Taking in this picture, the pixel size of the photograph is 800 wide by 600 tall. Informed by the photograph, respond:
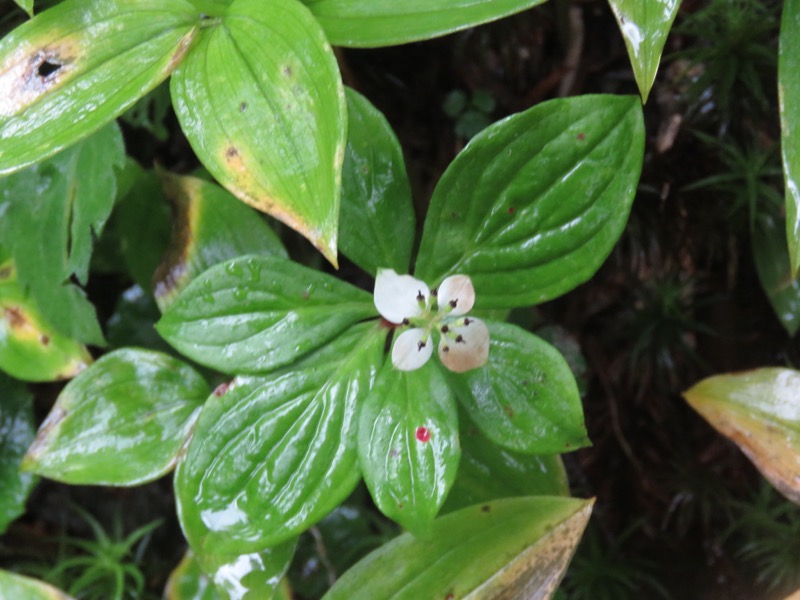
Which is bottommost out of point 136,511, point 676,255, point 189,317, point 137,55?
point 136,511

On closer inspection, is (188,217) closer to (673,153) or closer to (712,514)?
(673,153)

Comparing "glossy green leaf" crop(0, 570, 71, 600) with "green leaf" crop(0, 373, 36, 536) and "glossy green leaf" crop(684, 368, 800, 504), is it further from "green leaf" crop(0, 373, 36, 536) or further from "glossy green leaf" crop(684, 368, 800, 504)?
"glossy green leaf" crop(684, 368, 800, 504)

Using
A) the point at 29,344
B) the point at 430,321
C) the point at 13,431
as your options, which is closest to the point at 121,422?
the point at 29,344

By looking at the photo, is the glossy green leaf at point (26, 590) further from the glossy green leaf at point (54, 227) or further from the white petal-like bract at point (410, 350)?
the white petal-like bract at point (410, 350)

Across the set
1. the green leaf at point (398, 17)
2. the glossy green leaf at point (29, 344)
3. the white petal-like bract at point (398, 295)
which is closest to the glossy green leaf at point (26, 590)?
the glossy green leaf at point (29, 344)

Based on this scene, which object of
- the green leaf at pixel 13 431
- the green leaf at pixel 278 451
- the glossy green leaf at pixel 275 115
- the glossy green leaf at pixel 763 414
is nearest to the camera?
the glossy green leaf at pixel 275 115

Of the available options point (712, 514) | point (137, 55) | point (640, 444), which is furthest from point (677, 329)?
point (137, 55)

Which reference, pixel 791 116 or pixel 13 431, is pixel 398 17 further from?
pixel 13 431
